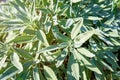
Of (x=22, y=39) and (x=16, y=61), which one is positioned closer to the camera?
(x=16, y=61)

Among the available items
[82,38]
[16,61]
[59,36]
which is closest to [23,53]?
[16,61]

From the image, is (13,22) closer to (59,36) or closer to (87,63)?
(59,36)

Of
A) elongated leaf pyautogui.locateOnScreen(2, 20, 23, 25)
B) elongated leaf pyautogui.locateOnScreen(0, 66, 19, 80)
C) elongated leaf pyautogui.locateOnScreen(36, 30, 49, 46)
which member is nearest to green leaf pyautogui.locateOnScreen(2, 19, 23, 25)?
elongated leaf pyautogui.locateOnScreen(2, 20, 23, 25)

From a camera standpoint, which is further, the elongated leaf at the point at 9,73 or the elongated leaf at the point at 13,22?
the elongated leaf at the point at 13,22

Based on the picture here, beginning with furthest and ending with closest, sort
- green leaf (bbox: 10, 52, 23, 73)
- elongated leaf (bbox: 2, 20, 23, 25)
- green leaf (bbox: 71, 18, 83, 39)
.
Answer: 1. elongated leaf (bbox: 2, 20, 23, 25)
2. green leaf (bbox: 71, 18, 83, 39)
3. green leaf (bbox: 10, 52, 23, 73)

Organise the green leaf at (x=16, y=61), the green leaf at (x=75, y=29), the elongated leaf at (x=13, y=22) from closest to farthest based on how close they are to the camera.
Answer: the green leaf at (x=16, y=61) < the green leaf at (x=75, y=29) < the elongated leaf at (x=13, y=22)

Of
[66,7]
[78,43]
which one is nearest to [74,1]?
[66,7]

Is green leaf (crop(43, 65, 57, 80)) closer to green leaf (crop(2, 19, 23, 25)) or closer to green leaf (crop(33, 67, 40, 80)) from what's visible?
green leaf (crop(33, 67, 40, 80))

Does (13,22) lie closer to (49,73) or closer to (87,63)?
(49,73)

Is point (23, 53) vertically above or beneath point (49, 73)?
above

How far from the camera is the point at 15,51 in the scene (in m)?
1.46

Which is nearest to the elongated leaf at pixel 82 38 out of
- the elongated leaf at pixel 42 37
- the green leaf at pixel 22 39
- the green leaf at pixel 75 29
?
Result: the green leaf at pixel 75 29

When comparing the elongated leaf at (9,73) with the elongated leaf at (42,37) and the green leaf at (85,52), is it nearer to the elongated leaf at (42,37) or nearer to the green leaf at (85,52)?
the elongated leaf at (42,37)

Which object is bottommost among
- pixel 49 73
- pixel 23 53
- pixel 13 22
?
pixel 49 73
